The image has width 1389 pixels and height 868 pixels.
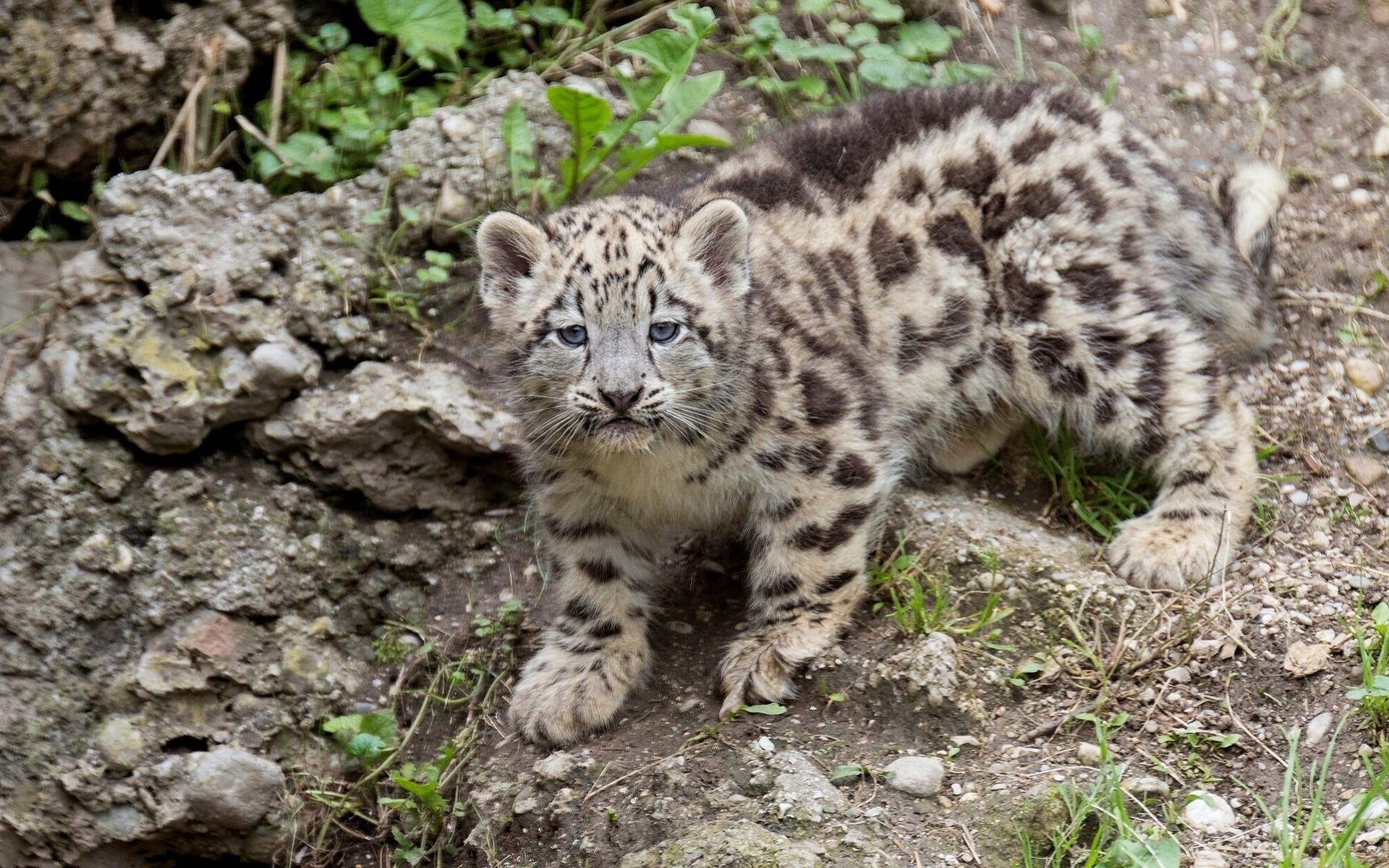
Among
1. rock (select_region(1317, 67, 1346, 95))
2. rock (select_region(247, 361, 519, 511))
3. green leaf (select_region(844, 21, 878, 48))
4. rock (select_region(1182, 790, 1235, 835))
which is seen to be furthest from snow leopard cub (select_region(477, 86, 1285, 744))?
rock (select_region(1317, 67, 1346, 95))

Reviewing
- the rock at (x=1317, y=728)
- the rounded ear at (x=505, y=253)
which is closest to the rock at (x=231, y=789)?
the rounded ear at (x=505, y=253)

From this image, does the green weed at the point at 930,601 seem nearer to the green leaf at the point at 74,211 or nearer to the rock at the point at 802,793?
the rock at the point at 802,793

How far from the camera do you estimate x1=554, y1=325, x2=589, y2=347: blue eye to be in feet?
18.4

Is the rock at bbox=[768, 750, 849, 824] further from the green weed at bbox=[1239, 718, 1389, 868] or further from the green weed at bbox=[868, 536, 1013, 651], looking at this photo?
the green weed at bbox=[1239, 718, 1389, 868]

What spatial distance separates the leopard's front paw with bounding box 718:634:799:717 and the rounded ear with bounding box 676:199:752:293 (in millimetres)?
1447

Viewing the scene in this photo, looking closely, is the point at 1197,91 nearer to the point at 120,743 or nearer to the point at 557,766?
the point at 557,766

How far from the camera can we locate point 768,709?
18.6 feet

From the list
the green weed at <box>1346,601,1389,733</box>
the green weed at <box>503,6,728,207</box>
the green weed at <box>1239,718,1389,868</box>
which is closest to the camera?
the green weed at <box>1239,718,1389,868</box>

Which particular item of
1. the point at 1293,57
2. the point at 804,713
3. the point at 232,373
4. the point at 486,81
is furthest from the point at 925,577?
the point at 1293,57

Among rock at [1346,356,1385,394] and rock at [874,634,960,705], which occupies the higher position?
rock at [1346,356,1385,394]

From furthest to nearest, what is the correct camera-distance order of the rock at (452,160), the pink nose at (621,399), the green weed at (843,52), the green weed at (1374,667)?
the green weed at (843,52), the rock at (452,160), the pink nose at (621,399), the green weed at (1374,667)

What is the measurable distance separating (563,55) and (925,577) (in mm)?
3780

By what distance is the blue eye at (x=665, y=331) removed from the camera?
5621mm

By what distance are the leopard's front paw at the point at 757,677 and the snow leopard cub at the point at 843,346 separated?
1 centimetres
